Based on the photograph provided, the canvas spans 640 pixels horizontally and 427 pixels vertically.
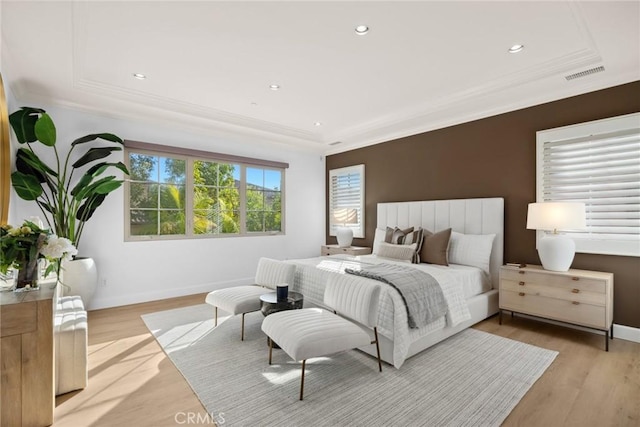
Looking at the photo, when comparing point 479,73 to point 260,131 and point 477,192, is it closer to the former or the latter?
point 477,192

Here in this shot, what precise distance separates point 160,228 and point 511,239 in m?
4.83

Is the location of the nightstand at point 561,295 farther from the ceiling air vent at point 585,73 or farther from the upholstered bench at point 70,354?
the upholstered bench at point 70,354

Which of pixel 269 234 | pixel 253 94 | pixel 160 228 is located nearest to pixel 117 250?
pixel 160 228

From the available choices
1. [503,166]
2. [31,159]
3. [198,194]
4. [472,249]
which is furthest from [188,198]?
[503,166]

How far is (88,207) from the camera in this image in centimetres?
371

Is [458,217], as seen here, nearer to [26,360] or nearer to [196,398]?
[196,398]

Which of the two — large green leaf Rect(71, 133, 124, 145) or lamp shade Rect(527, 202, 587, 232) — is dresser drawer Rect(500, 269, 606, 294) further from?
large green leaf Rect(71, 133, 124, 145)

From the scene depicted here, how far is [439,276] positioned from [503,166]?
185cm

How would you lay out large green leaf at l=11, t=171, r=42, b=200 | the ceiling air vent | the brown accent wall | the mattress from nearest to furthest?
1. the ceiling air vent
2. the brown accent wall
3. large green leaf at l=11, t=171, r=42, b=200
4. the mattress

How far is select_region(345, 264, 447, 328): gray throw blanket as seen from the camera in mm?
2547

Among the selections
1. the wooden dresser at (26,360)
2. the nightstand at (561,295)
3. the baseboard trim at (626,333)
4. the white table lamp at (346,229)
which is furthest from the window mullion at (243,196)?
the baseboard trim at (626,333)

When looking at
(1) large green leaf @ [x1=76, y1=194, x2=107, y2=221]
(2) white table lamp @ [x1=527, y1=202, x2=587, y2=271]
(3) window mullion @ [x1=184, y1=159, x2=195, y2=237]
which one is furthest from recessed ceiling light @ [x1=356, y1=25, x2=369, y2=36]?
(1) large green leaf @ [x1=76, y1=194, x2=107, y2=221]

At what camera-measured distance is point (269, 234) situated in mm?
5754

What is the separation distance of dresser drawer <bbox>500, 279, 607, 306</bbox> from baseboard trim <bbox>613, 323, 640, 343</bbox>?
1.92 ft
